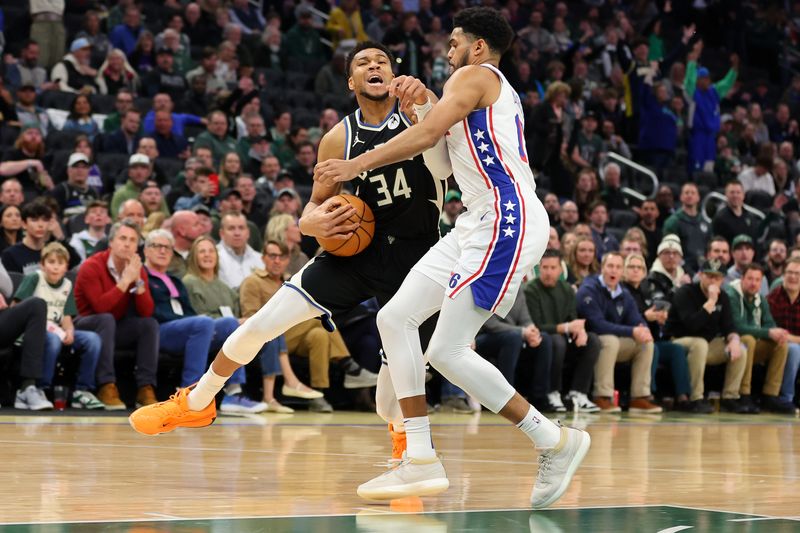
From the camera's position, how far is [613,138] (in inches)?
691

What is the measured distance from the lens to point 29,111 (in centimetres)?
1262

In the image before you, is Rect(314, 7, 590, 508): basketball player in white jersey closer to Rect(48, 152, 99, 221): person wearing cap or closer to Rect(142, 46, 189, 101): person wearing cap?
Rect(48, 152, 99, 221): person wearing cap

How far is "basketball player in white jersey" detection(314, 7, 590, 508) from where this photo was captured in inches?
183

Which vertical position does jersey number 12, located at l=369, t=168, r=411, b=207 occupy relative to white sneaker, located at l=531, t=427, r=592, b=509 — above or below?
above

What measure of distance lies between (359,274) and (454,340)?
2.94ft

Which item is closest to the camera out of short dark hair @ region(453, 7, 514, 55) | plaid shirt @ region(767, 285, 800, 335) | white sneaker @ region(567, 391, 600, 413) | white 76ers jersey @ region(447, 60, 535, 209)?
white 76ers jersey @ region(447, 60, 535, 209)

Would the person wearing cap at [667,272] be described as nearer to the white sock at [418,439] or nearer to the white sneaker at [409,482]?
the white sock at [418,439]

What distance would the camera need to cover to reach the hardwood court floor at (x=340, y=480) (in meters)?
4.09

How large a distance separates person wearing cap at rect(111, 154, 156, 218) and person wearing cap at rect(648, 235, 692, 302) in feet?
15.5

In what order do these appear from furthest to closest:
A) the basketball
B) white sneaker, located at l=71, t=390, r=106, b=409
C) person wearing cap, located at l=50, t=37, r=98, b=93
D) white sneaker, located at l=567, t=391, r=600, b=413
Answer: person wearing cap, located at l=50, t=37, r=98, b=93 → white sneaker, located at l=567, t=391, r=600, b=413 → white sneaker, located at l=71, t=390, r=106, b=409 → the basketball

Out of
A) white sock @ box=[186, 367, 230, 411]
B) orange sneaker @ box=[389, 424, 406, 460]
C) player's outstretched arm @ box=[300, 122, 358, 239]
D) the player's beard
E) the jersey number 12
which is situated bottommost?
orange sneaker @ box=[389, 424, 406, 460]

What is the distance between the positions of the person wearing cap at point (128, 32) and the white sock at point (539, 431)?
1074 cm

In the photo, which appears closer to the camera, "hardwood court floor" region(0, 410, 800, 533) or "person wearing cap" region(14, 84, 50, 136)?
"hardwood court floor" region(0, 410, 800, 533)

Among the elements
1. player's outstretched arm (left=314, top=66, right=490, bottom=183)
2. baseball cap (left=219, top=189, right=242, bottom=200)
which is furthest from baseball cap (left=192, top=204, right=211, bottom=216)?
player's outstretched arm (left=314, top=66, right=490, bottom=183)
